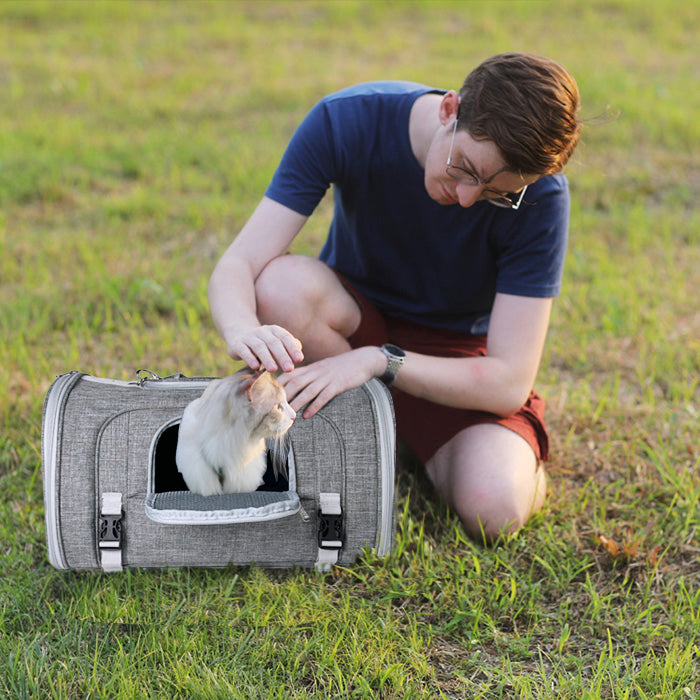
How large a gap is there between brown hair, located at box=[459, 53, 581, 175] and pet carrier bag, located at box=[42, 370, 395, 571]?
73cm

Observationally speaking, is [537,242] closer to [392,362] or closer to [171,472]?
[392,362]

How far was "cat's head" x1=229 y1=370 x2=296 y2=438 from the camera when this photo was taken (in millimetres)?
1844

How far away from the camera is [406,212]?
253cm

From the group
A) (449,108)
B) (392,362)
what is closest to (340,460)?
(392,362)

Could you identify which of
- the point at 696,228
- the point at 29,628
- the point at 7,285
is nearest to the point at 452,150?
the point at 29,628

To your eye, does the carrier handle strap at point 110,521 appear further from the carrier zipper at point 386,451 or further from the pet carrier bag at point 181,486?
the carrier zipper at point 386,451

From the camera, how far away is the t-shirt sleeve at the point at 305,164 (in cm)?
247

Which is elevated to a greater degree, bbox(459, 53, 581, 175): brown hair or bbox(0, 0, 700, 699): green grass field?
bbox(459, 53, 581, 175): brown hair

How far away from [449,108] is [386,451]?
0.92 metres

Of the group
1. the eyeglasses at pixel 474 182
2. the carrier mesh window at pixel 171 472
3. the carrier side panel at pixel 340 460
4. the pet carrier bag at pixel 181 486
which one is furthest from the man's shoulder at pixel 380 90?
the carrier mesh window at pixel 171 472

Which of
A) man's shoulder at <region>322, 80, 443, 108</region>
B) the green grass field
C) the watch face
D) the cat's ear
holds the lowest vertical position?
the green grass field

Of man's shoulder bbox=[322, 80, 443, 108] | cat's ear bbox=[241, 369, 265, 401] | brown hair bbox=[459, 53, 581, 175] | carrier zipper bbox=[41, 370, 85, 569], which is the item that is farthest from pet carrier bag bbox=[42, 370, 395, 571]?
man's shoulder bbox=[322, 80, 443, 108]

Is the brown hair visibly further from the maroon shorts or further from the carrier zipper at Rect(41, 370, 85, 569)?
the carrier zipper at Rect(41, 370, 85, 569)

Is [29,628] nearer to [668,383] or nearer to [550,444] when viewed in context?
[550,444]
